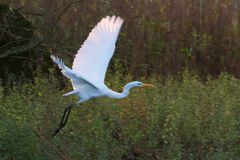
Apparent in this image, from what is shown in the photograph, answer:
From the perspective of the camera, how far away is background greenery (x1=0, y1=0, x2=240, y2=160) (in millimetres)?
5621

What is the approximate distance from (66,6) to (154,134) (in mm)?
2897

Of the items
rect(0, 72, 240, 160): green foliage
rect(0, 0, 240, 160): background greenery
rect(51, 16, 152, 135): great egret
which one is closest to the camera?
rect(0, 72, 240, 160): green foliage

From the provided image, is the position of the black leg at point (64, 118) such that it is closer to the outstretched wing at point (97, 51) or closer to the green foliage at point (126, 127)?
the green foliage at point (126, 127)

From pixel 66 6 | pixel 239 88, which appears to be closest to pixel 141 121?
pixel 239 88

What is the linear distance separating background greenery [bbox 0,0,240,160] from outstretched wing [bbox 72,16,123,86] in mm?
310

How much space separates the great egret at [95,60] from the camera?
6.17 m

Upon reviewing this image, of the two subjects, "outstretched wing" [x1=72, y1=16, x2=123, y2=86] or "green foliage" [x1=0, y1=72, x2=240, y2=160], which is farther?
"outstretched wing" [x1=72, y1=16, x2=123, y2=86]

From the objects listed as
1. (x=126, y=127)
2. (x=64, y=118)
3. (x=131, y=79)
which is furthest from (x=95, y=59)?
(x=131, y=79)

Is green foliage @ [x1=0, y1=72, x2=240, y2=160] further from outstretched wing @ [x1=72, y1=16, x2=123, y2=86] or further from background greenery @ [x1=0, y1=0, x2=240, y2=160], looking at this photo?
outstretched wing @ [x1=72, y1=16, x2=123, y2=86]

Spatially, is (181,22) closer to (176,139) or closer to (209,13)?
(209,13)

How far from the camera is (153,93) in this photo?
21.9 feet

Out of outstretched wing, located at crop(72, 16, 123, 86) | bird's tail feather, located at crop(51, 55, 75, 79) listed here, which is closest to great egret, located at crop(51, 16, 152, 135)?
outstretched wing, located at crop(72, 16, 123, 86)

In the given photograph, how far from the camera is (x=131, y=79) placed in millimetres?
7602

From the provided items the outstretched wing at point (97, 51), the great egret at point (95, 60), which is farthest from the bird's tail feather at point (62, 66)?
the outstretched wing at point (97, 51)
